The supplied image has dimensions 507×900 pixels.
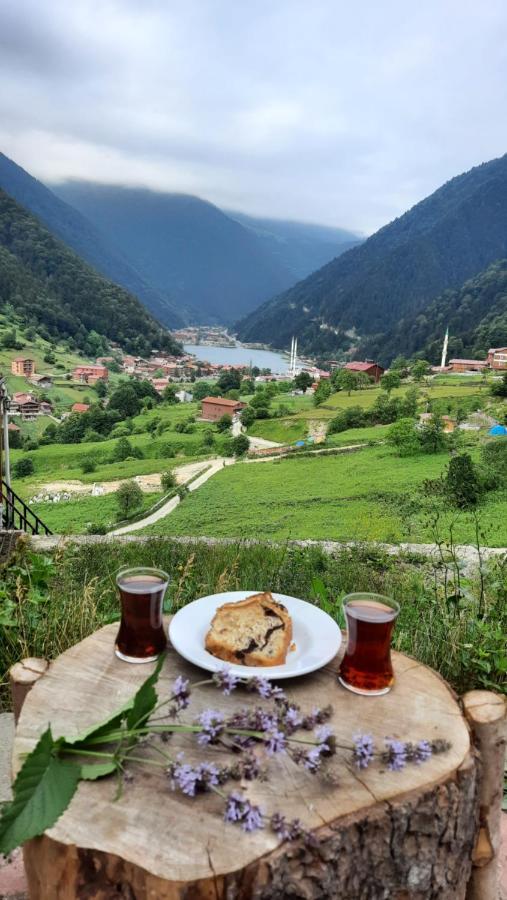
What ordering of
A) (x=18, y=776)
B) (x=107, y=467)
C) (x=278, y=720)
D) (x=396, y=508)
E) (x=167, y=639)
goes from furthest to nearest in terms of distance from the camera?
(x=107, y=467), (x=396, y=508), (x=167, y=639), (x=278, y=720), (x=18, y=776)

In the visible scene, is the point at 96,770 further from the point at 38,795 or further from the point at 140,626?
the point at 140,626

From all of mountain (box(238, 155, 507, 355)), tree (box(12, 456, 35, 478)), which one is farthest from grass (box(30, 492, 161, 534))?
mountain (box(238, 155, 507, 355))

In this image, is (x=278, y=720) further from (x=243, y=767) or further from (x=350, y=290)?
(x=350, y=290)

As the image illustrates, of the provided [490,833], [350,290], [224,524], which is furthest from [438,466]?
[350,290]

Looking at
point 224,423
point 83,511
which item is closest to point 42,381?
point 224,423

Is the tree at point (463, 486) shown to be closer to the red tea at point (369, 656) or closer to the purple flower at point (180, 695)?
the red tea at point (369, 656)

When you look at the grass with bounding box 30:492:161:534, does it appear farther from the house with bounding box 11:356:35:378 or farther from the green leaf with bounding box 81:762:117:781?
the house with bounding box 11:356:35:378

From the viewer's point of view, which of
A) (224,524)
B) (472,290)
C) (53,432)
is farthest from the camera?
→ (472,290)
